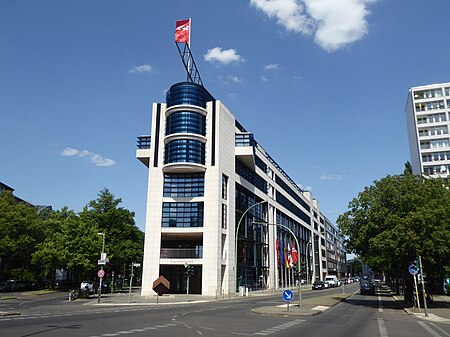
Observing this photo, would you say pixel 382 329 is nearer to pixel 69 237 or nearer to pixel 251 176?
pixel 69 237

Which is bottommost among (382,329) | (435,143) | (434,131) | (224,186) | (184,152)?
(382,329)

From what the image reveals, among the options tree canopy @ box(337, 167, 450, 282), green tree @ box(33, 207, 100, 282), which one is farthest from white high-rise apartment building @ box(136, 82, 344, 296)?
tree canopy @ box(337, 167, 450, 282)

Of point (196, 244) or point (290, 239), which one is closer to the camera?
point (196, 244)

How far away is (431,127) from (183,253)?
55258 millimetres

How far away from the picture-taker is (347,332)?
1547cm

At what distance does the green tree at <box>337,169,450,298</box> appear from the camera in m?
27.2

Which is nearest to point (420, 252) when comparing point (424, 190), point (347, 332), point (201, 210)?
point (424, 190)

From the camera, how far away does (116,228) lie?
2447 inches

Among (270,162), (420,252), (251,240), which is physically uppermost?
(270,162)

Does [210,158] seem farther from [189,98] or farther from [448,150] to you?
[448,150]

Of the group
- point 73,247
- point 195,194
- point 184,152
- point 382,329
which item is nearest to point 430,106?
point 195,194

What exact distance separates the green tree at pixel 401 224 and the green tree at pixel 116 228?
36.8 meters

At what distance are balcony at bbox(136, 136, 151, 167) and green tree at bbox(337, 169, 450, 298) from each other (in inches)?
1165

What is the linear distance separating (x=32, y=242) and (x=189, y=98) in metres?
31.0
